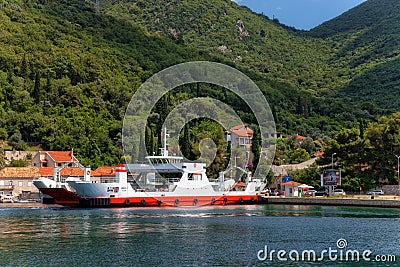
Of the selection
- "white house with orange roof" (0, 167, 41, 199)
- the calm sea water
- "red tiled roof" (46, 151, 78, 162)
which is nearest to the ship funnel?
the calm sea water

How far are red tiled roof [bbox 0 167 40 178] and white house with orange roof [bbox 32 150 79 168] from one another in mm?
7481

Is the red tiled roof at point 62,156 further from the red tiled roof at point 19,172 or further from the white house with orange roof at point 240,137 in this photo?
the white house with orange roof at point 240,137

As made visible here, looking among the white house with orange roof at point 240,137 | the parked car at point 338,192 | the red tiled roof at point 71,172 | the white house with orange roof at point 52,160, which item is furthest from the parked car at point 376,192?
the white house with orange roof at point 52,160

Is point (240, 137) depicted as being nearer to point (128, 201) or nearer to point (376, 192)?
point (376, 192)

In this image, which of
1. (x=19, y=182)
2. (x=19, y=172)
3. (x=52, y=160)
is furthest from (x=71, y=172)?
(x=52, y=160)

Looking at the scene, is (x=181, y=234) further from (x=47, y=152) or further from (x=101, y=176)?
(x=47, y=152)

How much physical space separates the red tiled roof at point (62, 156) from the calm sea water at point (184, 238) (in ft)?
123

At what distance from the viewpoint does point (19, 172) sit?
8069 centimetres

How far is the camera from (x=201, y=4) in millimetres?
199125

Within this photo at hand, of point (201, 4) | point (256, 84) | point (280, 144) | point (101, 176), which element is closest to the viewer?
point (101, 176)

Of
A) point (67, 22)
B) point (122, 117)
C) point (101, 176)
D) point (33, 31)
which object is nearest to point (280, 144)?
point (122, 117)

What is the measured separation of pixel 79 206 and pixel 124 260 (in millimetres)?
39246

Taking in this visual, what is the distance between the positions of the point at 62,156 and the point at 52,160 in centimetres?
233

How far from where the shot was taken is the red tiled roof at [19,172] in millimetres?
79938
